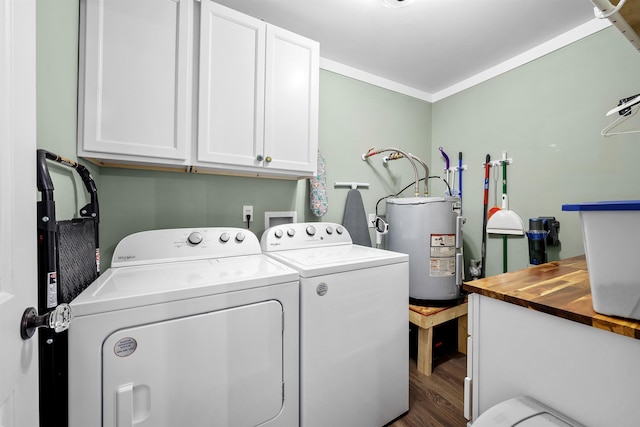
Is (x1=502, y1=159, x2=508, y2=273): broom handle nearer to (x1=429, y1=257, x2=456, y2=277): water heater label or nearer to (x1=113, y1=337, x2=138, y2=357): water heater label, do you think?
(x1=429, y1=257, x2=456, y2=277): water heater label

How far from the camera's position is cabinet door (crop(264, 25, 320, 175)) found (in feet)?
5.17

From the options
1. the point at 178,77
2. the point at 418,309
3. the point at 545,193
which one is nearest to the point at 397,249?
the point at 418,309

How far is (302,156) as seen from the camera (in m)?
1.72

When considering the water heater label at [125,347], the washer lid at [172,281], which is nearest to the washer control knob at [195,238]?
the washer lid at [172,281]

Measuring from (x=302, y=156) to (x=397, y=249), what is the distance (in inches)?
42.6

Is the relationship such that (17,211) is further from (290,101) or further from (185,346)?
(290,101)

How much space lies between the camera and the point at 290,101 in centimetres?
165

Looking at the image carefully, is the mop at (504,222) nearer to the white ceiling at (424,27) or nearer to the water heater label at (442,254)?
the water heater label at (442,254)

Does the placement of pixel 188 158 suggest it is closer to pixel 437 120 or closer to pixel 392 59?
pixel 392 59

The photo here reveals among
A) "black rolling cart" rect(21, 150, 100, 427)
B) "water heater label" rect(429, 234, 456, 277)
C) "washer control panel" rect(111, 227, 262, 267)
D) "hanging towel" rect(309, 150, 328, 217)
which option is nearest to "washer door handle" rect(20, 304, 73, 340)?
"black rolling cart" rect(21, 150, 100, 427)

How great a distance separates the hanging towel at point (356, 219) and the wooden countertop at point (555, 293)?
3.96 ft

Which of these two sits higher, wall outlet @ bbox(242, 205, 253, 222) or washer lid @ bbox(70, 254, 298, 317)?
wall outlet @ bbox(242, 205, 253, 222)

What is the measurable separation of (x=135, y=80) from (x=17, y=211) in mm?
956

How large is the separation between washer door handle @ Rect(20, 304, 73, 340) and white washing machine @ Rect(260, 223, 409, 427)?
2.55 feet
